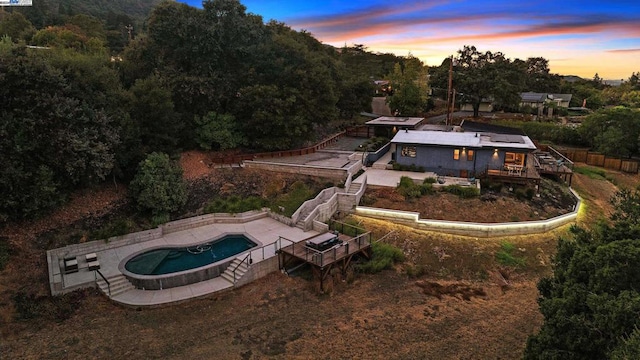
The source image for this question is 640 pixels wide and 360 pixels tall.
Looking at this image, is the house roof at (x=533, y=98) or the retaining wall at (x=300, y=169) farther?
the house roof at (x=533, y=98)

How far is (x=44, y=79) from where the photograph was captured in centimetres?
1617

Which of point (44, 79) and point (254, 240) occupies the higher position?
point (44, 79)

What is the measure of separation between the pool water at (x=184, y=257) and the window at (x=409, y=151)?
1407 centimetres


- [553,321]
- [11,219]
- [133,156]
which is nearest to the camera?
[553,321]

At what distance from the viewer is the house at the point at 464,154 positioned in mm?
24734

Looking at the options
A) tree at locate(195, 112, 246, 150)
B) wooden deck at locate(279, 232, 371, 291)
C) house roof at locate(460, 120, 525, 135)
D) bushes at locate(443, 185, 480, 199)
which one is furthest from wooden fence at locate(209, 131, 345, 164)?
house roof at locate(460, 120, 525, 135)

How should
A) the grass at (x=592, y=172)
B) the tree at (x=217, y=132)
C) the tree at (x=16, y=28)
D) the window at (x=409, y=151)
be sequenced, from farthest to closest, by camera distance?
the tree at (x=16, y=28), the grass at (x=592, y=172), the window at (x=409, y=151), the tree at (x=217, y=132)

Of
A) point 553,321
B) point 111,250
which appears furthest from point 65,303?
point 553,321

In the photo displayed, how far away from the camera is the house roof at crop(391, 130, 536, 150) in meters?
24.9

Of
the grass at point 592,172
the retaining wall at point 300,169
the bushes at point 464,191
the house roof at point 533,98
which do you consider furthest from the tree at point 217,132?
the house roof at point 533,98

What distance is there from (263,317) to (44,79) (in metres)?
14.0

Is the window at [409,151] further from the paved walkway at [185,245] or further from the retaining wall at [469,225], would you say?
the paved walkway at [185,245]

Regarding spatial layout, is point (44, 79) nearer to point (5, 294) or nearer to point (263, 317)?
point (5, 294)

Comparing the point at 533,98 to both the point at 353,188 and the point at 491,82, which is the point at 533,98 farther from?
the point at 353,188
